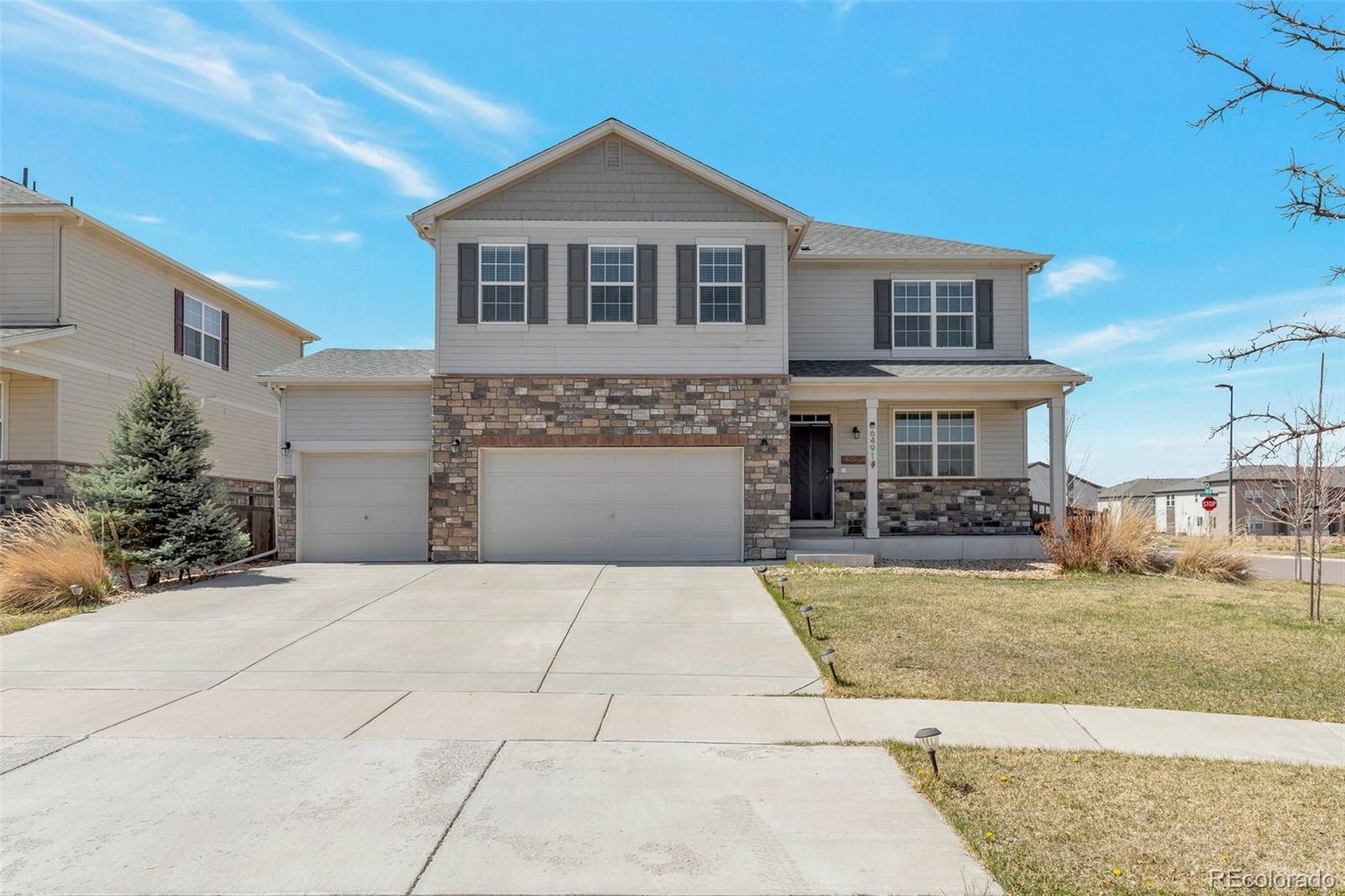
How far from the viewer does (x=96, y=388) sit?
53.0 ft

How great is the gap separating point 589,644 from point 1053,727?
14.9 feet

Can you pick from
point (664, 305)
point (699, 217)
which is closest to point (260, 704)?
point (664, 305)

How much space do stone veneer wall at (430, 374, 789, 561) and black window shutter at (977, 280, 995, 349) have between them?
5.13m

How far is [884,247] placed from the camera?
17.5m

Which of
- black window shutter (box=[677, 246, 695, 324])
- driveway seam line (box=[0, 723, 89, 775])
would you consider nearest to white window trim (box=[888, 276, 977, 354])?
black window shutter (box=[677, 246, 695, 324])

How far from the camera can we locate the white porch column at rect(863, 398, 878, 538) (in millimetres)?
15531

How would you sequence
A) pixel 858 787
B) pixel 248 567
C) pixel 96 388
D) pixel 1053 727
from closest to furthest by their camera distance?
pixel 858 787, pixel 1053 727, pixel 248 567, pixel 96 388

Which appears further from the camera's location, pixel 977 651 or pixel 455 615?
pixel 455 615

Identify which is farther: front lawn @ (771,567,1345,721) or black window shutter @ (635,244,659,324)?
black window shutter @ (635,244,659,324)

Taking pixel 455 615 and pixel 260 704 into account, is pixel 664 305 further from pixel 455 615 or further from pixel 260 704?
pixel 260 704

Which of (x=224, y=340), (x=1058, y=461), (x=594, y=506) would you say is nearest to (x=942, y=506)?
(x=1058, y=461)

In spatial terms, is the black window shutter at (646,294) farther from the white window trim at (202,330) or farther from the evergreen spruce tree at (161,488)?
the white window trim at (202,330)

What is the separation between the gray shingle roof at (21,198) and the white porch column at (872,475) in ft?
51.8

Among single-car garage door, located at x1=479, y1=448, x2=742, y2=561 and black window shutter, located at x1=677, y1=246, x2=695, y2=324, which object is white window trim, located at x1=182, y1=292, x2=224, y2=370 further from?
black window shutter, located at x1=677, y1=246, x2=695, y2=324
